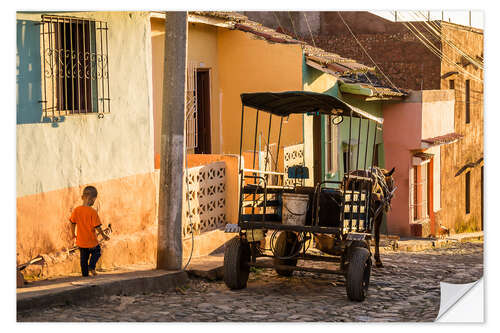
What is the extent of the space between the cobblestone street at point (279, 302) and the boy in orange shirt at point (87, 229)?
0.56 meters

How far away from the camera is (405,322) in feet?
26.0

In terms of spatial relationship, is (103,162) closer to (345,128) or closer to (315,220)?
(315,220)

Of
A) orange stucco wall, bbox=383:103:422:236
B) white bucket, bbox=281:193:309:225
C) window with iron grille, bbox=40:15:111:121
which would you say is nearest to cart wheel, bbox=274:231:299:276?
white bucket, bbox=281:193:309:225

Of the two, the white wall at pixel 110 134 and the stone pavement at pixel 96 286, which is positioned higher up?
the white wall at pixel 110 134

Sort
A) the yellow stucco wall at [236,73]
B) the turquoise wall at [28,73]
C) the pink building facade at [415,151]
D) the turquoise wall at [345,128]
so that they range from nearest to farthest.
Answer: the turquoise wall at [28,73] → the yellow stucco wall at [236,73] → the turquoise wall at [345,128] → the pink building facade at [415,151]

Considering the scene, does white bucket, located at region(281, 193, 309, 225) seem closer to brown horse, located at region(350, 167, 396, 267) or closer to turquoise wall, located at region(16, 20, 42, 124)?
brown horse, located at region(350, 167, 396, 267)

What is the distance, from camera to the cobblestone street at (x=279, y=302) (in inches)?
305

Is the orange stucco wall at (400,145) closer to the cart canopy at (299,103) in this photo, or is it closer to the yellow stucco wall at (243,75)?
the yellow stucco wall at (243,75)

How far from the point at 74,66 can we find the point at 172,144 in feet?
4.18

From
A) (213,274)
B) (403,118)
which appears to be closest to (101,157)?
(213,274)

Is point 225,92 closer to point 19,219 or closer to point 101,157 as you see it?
point 101,157

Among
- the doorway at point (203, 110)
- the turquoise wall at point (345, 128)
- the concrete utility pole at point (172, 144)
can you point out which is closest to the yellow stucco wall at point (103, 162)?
the concrete utility pole at point (172, 144)

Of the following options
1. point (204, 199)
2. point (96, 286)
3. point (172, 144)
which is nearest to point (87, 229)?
point (96, 286)
